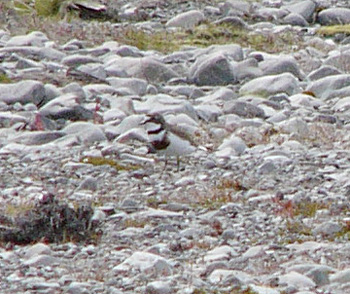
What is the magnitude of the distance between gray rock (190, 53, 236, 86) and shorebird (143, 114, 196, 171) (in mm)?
2585

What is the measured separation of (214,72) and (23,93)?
2370 millimetres

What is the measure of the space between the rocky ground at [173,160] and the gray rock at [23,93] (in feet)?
0.04

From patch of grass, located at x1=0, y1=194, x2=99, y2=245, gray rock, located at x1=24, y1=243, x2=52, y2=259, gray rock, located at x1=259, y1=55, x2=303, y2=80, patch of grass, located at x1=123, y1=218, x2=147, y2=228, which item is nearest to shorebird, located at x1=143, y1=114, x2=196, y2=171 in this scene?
patch of grass, located at x1=123, y1=218, x2=147, y2=228

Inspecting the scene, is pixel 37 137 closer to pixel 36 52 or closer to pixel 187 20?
pixel 36 52

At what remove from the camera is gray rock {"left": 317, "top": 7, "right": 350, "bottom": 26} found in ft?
48.2

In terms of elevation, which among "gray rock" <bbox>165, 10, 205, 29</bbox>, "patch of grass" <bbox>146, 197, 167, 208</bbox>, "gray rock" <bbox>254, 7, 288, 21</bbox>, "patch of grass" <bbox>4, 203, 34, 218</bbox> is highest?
"patch of grass" <bbox>4, 203, 34, 218</bbox>

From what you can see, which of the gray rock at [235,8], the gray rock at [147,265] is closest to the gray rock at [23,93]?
the gray rock at [147,265]

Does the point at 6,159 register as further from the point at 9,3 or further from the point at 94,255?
the point at 9,3

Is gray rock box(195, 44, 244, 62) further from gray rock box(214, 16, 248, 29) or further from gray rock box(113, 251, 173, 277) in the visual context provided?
gray rock box(113, 251, 173, 277)

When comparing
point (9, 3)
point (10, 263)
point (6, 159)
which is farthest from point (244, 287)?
point (9, 3)

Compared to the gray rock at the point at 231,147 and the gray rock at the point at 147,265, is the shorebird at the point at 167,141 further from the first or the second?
the gray rock at the point at 147,265

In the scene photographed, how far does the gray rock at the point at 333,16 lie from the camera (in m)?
14.7

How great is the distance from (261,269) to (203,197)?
4.69 ft

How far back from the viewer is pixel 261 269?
18.6 ft
